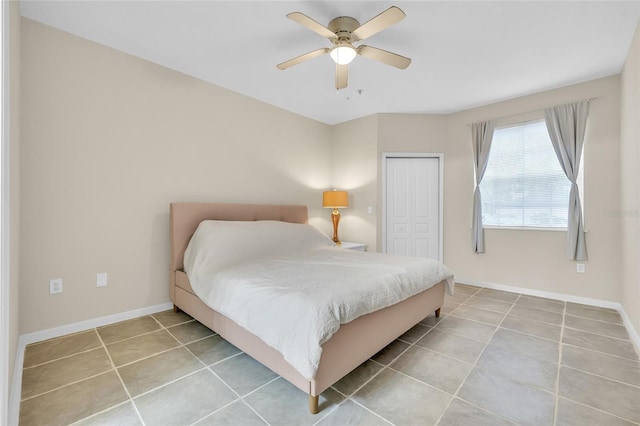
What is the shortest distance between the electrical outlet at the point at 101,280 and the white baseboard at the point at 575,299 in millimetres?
4417

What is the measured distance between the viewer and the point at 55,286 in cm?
235

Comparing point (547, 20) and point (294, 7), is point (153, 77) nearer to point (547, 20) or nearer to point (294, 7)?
point (294, 7)

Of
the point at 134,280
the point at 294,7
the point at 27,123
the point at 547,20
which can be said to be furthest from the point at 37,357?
the point at 547,20

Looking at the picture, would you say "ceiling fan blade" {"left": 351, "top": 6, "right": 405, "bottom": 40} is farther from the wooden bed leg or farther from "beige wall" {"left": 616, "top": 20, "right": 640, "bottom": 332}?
the wooden bed leg

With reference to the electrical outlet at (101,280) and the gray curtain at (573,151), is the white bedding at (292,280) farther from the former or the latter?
the gray curtain at (573,151)

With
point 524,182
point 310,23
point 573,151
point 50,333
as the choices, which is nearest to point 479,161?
point 524,182

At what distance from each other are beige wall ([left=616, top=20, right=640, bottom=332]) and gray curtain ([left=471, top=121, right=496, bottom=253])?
1.29 metres

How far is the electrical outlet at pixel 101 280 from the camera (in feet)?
8.45

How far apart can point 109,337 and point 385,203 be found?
373 centimetres

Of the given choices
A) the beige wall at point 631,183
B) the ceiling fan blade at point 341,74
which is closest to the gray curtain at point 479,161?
the beige wall at point 631,183

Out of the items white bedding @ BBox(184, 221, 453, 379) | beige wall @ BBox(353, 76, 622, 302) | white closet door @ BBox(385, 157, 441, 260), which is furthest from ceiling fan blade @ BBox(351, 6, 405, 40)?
white closet door @ BBox(385, 157, 441, 260)

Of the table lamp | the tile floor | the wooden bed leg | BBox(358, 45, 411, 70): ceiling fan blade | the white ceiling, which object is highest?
the white ceiling

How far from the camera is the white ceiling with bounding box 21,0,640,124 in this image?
2131 mm

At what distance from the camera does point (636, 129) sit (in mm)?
2406
